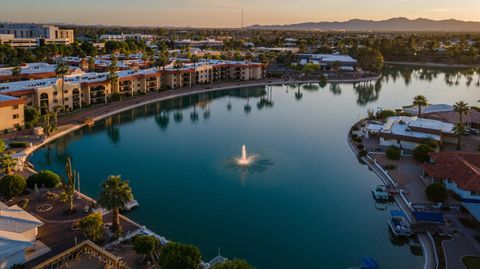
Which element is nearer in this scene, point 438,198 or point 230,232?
point 230,232

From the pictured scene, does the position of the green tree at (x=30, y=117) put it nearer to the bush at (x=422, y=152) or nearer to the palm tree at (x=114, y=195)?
the palm tree at (x=114, y=195)

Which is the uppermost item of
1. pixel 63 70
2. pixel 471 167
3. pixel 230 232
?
pixel 63 70

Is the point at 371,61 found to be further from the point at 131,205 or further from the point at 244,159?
the point at 131,205

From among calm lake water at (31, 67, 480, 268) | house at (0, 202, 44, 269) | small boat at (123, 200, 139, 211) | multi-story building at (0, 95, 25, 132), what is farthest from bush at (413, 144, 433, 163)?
multi-story building at (0, 95, 25, 132)

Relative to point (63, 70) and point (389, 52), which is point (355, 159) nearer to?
point (63, 70)

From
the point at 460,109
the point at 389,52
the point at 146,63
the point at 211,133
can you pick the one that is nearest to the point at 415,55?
the point at 389,52

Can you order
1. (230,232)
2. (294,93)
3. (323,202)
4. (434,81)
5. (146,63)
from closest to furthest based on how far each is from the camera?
(230,232) < (323,202) < (294,93) < (146,63) < (434,81)

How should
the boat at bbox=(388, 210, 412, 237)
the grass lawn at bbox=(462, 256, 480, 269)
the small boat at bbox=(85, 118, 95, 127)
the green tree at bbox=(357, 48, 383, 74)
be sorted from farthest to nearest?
the green tree at bbox=(357, 48, 383, 74), the small boat at bbox=(85, 118, 95, 127), the boat at bbox=(388, 210, 412, 237), the grass lawn at bbox=(462, 256, 480, 269)

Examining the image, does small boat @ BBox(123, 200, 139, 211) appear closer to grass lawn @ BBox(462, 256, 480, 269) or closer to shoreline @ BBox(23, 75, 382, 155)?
shoreline @ BBox(23, 75, 382, 155)
